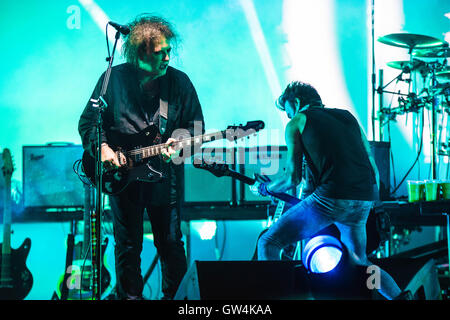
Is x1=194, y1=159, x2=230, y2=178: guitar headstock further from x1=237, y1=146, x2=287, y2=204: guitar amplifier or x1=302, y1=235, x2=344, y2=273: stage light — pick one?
x1=302, y1=235, x2=344, y2=273: stage light

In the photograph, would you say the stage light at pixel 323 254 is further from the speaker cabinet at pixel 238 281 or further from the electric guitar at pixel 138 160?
the electric guitar at pixel 138 160

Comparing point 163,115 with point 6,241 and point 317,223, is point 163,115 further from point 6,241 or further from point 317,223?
point 6,241

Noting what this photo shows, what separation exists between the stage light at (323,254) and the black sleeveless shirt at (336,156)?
32 cm

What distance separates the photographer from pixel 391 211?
15.7 feet

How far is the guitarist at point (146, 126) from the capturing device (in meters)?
3.26

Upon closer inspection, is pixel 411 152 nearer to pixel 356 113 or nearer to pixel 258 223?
pixel 356 113

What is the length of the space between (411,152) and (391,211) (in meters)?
1.75

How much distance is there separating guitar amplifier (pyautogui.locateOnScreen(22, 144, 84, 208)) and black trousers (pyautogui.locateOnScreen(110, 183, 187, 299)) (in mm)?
1887

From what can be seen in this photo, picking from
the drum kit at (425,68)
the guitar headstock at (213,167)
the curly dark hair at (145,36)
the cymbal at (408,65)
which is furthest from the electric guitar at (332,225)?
the cymbal at (408,65)

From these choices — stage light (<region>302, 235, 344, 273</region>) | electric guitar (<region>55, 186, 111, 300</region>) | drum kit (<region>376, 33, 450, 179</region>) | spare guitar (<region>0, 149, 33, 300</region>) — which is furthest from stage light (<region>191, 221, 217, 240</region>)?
stage light (<region>302, 235, 344, 273</region>)

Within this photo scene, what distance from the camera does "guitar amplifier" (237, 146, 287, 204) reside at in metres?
5.05

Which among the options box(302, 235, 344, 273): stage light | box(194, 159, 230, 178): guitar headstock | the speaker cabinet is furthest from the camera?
box(194, 159, 230, 178): guitar headstock
